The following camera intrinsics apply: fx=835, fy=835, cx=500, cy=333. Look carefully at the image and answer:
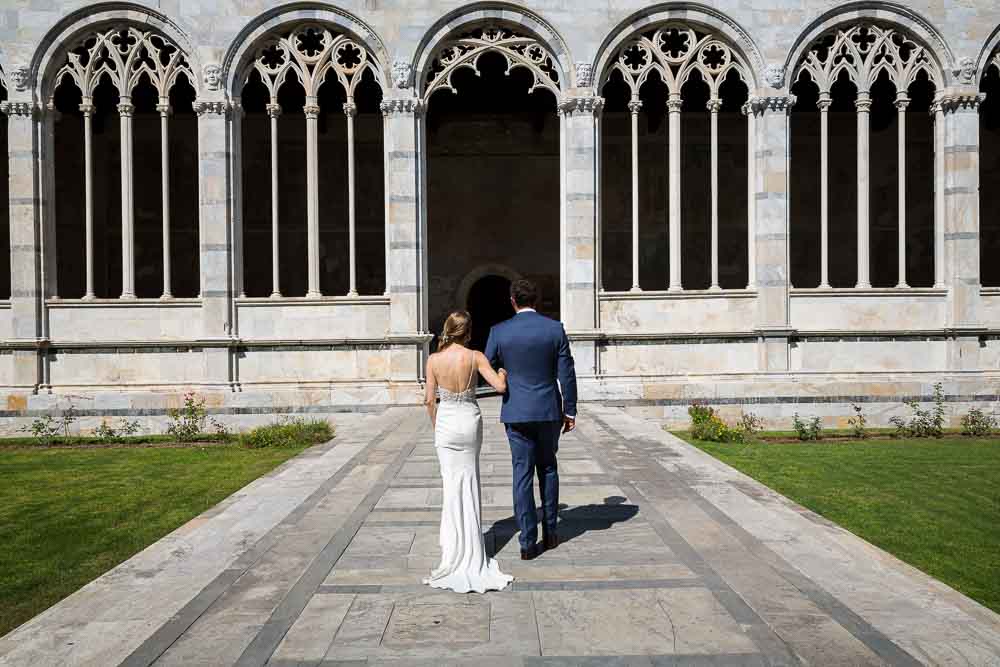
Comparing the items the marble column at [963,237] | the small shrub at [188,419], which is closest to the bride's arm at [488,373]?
the small shrub at [188,419]

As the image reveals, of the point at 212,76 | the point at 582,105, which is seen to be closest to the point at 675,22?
the point at 582,105

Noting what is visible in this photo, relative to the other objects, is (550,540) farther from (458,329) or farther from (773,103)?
(773,103)

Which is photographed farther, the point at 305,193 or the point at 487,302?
the point at 487,302

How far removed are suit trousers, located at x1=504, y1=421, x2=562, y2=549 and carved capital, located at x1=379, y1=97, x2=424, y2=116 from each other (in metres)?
11.7

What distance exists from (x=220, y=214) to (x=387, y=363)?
174 inches

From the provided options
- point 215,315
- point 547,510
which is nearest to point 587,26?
point 215,315

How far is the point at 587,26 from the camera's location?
1669cm

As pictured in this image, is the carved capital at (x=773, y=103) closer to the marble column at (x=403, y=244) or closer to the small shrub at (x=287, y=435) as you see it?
the marble column at (x=403, y=244)

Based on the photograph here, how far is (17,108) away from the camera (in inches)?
643

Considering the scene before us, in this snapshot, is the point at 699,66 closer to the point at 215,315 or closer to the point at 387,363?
the point at 387,363

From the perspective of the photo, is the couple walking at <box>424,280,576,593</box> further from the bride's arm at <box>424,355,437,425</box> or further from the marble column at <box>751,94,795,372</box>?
the marble column at <box>751,94,795,372</box>

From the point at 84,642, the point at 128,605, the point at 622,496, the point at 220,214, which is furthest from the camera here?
the point at 220,214

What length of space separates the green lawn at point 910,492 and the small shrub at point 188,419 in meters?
9.09

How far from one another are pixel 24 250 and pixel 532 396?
559 inches
